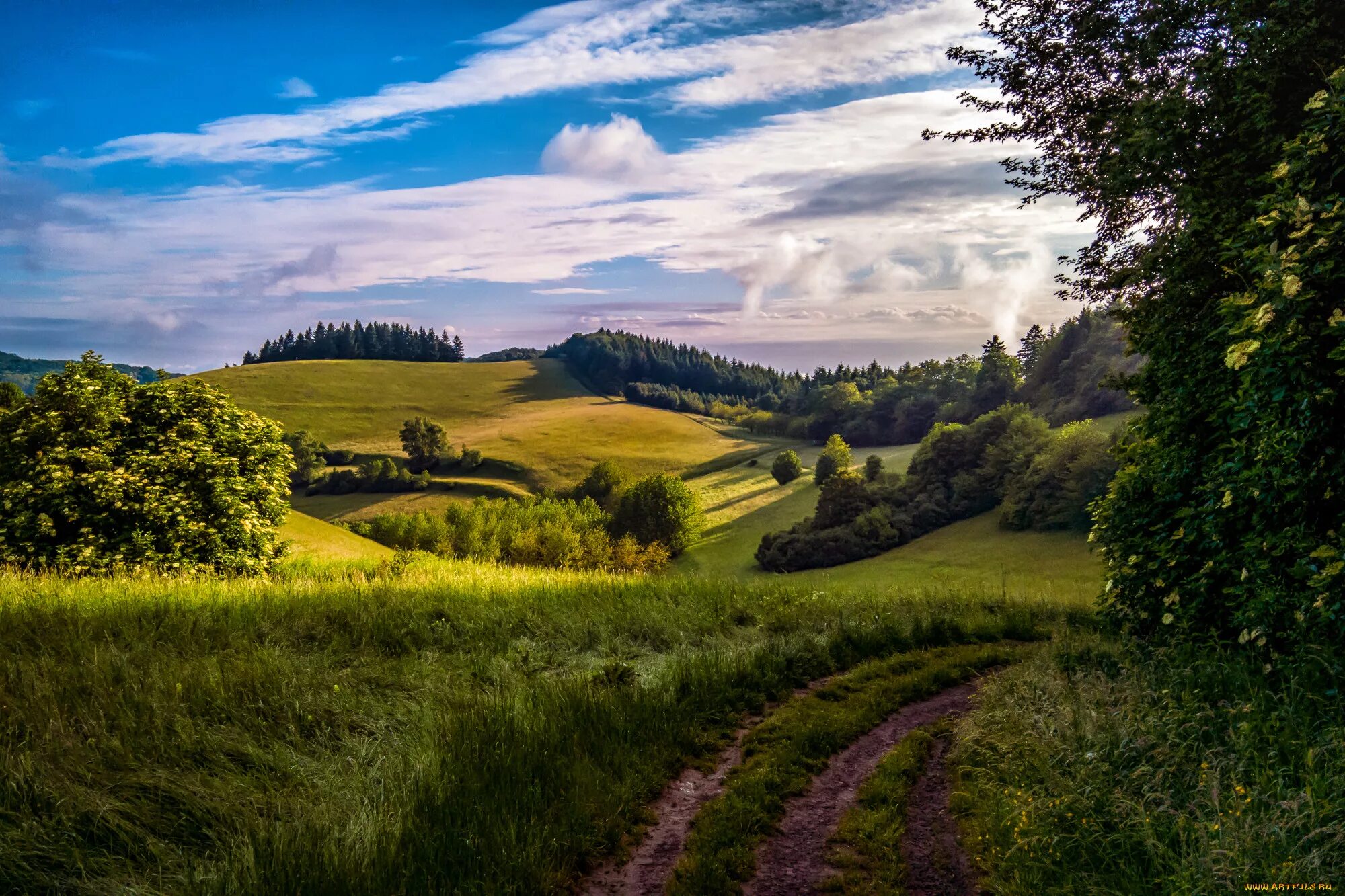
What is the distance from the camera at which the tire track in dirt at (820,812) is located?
16.1 feet

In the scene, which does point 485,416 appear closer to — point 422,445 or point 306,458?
point 422,445

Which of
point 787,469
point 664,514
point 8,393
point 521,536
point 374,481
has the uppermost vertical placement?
point 8,393

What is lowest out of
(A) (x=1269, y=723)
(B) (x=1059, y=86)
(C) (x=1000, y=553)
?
(C) (x=1000, y=553)

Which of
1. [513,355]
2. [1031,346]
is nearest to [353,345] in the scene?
[513,355]

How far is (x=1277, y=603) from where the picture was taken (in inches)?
255

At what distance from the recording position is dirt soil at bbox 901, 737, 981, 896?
4801 millimetres

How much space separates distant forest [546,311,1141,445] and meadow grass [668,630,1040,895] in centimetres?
648

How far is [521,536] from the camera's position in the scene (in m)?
67.8

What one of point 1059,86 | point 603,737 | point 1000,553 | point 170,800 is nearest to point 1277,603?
point 603,737

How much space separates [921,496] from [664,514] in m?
26.8

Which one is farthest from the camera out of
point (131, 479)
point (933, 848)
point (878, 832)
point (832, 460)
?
point (832, 460)

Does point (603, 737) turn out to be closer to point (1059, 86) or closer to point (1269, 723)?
point (1269, 723)

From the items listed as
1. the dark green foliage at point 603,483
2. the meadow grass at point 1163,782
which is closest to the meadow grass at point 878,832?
the meadow grass at point 1163,782

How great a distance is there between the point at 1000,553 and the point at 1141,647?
46277 millimetres
